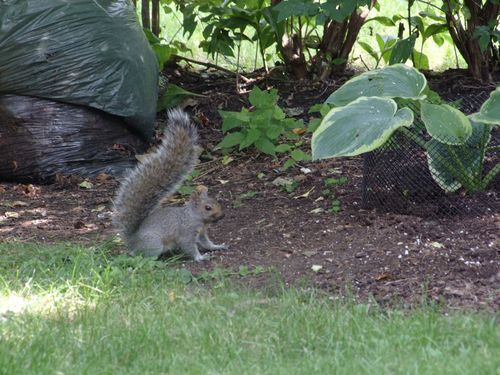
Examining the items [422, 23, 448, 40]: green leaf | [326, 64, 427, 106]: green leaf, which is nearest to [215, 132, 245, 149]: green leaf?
[326, 64, 427, 106]: green leaf

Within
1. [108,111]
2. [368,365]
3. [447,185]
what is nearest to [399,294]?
[368,365]

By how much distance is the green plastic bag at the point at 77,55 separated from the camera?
633cm

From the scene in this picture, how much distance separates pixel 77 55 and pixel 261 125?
1399 millimetres

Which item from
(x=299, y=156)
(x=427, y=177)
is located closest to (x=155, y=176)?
(x=299, y=156)

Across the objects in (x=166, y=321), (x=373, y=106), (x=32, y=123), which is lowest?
(x=32, y=123)

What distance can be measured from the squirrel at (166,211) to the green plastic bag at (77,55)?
1655 millimetres

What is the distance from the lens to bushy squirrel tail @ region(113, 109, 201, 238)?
492 cm

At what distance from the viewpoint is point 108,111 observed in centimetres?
659

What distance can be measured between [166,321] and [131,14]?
366cm

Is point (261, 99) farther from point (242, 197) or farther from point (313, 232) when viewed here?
point (313, 232)

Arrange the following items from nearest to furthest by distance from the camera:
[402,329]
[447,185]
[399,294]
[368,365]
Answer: [368,365]
[402,329]
[399,294]
[447,185]

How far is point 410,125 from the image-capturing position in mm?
4781

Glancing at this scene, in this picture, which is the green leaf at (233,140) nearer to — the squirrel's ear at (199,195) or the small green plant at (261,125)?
the small green plant at (261,125)

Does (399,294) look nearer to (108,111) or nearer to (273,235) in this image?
(273,235)
